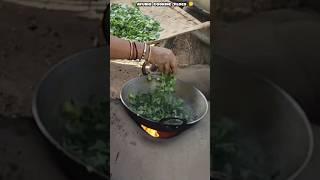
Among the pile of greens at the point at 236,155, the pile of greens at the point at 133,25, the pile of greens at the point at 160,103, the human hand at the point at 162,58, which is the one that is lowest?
the pile of greens at the point at 236,155

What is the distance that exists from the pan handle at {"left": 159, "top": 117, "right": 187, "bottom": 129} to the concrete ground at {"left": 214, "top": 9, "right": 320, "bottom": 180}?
1.05 feet

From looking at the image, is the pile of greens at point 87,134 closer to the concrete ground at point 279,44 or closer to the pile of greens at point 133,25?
the pile of greens at point 133,25

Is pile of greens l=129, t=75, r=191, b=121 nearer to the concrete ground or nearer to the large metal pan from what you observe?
the large metal pan

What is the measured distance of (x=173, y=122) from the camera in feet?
7.27

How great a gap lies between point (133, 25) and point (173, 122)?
16.5 inches

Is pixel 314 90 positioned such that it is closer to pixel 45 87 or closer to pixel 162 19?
pixel 162 19

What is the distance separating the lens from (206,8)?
218 cm

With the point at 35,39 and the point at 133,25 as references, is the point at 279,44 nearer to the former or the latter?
the point at 133,25

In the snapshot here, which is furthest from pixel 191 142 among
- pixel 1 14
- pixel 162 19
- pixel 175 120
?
pixel 1 14

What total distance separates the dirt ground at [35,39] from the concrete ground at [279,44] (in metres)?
0.56

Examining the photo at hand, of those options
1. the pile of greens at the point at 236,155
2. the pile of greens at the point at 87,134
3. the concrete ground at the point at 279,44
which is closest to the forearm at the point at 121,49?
the pile of greens at the point at 87,134

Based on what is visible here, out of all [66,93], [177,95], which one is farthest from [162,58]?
[66,93]

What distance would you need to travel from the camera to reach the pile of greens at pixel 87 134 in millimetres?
2258

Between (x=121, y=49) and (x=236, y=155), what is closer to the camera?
(x=121, y=49)
